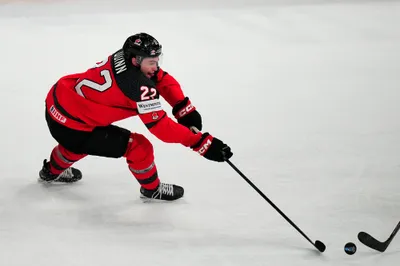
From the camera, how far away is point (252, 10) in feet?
22.2

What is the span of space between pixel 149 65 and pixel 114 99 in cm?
22

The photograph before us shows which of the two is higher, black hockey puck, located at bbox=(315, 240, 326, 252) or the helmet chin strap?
the helmet chin strap

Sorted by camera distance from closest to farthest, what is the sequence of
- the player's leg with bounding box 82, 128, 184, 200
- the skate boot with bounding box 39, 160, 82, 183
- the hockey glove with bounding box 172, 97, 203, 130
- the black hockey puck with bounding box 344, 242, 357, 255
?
the black hockey puck with bounding box 344, 242, 357, 255
the player's leg with bounding box 82, 128, 184, 200
the hockey glove with bounding box 172, 97, 203, 130
the skate boot with bounding box 39, 160, 82, 183

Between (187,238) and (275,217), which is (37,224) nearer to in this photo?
(187,238)

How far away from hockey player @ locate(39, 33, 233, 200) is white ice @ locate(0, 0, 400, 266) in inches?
5.8

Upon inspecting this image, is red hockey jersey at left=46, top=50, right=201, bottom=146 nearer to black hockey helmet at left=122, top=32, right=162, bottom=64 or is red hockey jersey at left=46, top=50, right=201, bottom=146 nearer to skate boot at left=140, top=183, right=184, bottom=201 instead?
black hockey helmet at left=122, top=32, right=162, bottom=64

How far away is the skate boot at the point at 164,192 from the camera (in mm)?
3492

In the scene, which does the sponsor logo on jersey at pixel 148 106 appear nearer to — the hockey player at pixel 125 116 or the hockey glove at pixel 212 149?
the hockey player at pixel 125 116

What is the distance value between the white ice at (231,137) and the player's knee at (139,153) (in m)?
0.22

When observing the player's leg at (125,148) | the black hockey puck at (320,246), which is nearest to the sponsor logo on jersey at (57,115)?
the player's leg at (125,148)

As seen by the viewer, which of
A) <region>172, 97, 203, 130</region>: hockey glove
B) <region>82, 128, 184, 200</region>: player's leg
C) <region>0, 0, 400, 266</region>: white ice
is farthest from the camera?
<region>172, 97, 203, 130</region>: hockey glove

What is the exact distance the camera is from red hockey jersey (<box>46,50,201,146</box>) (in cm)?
312

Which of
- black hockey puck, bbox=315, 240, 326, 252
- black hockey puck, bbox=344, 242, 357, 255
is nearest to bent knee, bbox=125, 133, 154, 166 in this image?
black hockey puck, bbox=315, 240, 326, 252

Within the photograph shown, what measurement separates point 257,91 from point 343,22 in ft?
6.06
